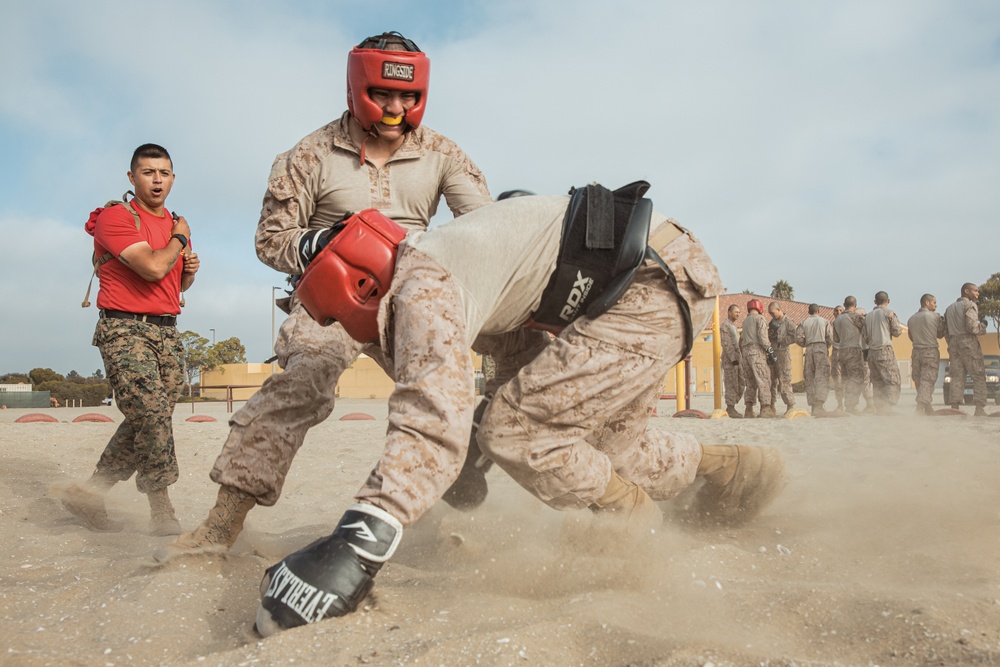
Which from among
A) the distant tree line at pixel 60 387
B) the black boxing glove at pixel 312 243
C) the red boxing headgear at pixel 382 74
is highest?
the red boxing headgear at pixel 382 74

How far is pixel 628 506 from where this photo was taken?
8.73ft

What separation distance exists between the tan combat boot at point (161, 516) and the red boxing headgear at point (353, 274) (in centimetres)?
199

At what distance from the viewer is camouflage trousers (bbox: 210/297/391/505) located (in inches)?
103

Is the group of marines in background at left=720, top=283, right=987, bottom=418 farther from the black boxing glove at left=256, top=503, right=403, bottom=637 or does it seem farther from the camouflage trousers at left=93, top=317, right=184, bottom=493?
the black boxing glove at left=256, top=503, right=403, bottom=637

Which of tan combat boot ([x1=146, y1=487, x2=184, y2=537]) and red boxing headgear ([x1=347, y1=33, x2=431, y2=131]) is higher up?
red boxing headgear ([x1=347, y1=33, x2=431, y2=131])

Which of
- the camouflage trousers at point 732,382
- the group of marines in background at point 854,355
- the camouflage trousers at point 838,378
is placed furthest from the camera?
the camouflage trousers at point 732,382

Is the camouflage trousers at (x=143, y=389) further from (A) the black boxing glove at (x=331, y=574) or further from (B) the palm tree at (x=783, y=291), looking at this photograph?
(B) the palm tree at (x=783, y=291)

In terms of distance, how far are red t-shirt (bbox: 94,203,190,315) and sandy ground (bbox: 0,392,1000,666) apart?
3.57 feet

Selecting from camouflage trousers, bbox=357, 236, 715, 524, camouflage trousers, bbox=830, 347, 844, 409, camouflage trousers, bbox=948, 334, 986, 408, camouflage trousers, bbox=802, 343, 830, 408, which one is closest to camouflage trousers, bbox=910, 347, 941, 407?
camouflage trousers, bbox=948, 334, 986, 408

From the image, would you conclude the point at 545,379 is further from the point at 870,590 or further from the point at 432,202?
the point at 432,202

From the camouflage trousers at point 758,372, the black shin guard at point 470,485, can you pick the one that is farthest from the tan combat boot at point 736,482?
the camouflage trousers at point 758,372

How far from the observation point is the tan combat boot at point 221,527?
2.56 metres

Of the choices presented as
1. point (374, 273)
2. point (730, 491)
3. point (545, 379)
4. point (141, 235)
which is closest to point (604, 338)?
point (545, 379)

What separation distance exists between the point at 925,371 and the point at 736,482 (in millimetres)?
8609
